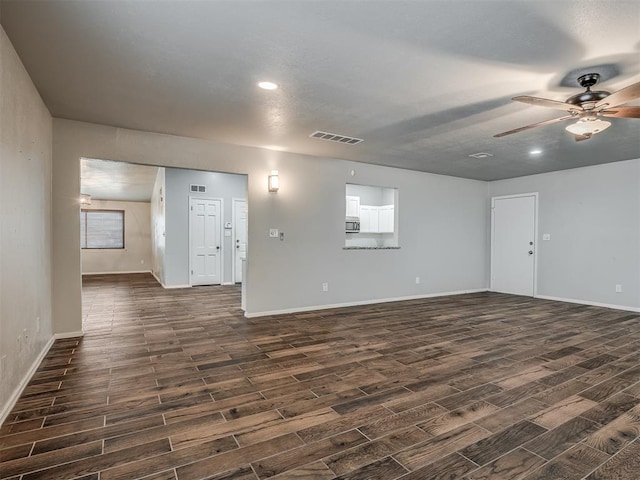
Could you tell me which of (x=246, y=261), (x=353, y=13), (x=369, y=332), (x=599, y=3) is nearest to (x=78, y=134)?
(x=246, y=261)

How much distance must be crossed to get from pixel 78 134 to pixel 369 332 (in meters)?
4.13

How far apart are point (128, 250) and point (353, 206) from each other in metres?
8.21

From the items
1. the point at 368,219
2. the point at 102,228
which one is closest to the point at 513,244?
the point at 368,219

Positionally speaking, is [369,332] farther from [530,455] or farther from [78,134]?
[78,134]

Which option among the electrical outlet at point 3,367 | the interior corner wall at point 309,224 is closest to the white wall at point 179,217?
the interior corner wall at point 309,224

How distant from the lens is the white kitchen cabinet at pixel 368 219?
8.52 metres

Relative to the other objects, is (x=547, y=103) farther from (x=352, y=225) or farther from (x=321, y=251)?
(x=352, y=225)

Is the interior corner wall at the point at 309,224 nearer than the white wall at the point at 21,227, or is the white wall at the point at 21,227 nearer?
the white wall at the point at 21,227

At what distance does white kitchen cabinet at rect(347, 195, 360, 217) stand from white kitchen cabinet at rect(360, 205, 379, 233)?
0.13 metres

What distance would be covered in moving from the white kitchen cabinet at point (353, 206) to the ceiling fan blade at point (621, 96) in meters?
5.71

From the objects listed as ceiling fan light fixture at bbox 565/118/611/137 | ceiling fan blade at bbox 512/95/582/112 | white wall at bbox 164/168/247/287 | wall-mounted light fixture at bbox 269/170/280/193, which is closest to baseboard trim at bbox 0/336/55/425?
wall-mounted light fixture at bbox 269/170/280/193

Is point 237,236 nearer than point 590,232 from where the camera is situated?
No

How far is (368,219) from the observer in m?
8.60

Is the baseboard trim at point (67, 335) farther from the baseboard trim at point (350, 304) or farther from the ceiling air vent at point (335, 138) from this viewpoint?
the ceiling air vent at point (335, 138)
